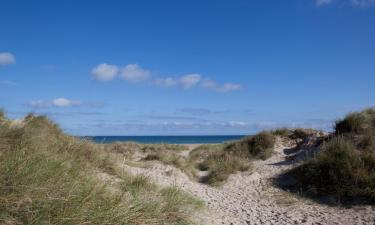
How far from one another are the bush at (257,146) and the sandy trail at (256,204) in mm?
3150

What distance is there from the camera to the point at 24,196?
4.09m

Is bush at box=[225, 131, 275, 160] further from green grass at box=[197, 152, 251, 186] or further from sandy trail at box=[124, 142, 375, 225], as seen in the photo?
green grass at box=[197, 152, 251, 186]

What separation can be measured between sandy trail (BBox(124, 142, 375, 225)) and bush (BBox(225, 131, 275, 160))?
3150 mm

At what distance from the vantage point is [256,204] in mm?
10945

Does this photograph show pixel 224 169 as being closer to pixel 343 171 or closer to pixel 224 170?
pixel 224 170

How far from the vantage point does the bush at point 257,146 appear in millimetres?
18609

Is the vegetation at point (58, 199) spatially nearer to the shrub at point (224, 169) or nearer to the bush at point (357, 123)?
the shrub at point (224, 169)

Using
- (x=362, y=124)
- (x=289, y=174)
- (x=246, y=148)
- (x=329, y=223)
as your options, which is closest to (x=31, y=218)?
(x=329, y=223)

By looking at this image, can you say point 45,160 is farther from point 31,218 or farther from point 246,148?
point 246,148

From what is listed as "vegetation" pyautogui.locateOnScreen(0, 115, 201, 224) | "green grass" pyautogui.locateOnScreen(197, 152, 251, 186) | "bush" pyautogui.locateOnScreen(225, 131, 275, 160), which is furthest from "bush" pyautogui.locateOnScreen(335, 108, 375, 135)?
"vegetation" pyautogui.locateOnScreen(0, 115, 201, 224)

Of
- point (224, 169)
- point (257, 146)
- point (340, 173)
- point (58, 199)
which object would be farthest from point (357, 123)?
point (58, 199)

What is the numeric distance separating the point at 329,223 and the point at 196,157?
12.7 metres

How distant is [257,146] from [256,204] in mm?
8554

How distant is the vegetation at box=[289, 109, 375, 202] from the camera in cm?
1054
